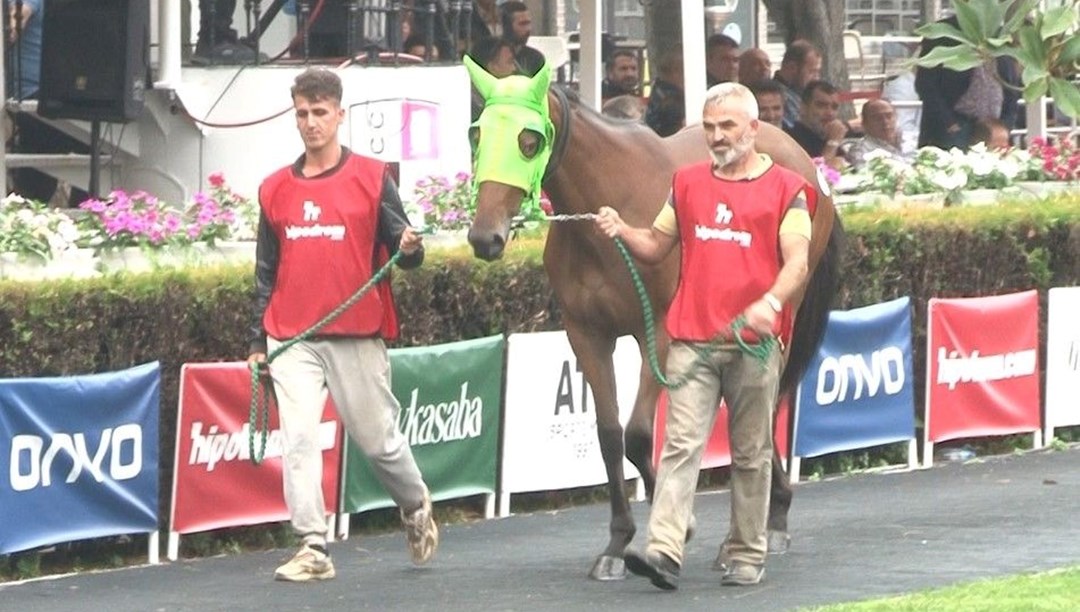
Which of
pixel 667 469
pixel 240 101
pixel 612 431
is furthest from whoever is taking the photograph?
pixel 240 101

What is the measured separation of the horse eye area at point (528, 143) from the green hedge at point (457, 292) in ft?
6.54

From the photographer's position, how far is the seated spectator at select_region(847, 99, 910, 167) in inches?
674

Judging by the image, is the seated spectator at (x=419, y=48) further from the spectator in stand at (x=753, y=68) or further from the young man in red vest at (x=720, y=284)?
the young man in red vest at (x=720, y=284)

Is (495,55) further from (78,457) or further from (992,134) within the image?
(78,457)

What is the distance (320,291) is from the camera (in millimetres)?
9039

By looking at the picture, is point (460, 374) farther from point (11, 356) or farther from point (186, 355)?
point (11, 356)

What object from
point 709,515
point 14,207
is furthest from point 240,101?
point 709,515

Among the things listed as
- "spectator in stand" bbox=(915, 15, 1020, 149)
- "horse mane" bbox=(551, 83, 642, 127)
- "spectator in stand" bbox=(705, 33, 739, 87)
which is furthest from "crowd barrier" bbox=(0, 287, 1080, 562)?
"spectator in stand" bbox=(915, 15, 1020, 149)

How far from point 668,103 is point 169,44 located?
155 inches

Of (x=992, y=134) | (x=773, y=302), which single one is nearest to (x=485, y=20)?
(x=992, y=134)

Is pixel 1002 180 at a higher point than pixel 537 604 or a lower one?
higher

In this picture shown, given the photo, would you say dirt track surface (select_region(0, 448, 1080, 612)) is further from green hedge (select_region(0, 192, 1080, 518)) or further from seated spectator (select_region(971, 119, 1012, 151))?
seated spectator (select_region(971, 119, 1012, 151))

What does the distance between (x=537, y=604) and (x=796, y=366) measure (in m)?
2.49

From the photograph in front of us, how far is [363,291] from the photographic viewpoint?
899 centimetres
